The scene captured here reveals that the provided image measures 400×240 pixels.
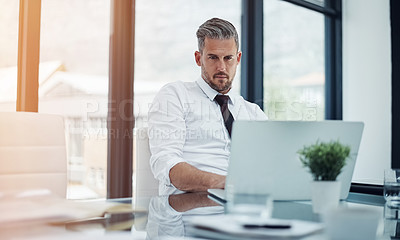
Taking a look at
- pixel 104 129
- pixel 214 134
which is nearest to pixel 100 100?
pixel 104 129

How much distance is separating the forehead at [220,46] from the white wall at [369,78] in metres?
2.46

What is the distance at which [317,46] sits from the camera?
4453mm

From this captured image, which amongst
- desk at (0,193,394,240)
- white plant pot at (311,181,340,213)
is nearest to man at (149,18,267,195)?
desk at (0,193,394,240)

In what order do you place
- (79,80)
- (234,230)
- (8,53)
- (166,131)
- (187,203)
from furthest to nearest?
(79,80)
(8,53)
(166,131)
(187,203)
(234,230)

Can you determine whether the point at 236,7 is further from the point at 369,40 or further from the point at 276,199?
the point at 276,199

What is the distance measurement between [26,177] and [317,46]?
360 cm

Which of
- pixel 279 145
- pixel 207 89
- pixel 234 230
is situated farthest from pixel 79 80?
pixel 234 230

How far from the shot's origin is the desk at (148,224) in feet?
2.61

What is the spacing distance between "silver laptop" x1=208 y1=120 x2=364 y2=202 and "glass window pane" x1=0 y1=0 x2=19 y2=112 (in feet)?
6.13

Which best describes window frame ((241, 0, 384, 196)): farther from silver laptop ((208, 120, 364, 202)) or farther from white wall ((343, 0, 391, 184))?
silver laptop ((208, 120, 364, 202))

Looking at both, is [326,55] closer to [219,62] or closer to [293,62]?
[293,62]

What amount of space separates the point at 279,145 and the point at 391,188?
450mm

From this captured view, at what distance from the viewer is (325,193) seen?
1005mm

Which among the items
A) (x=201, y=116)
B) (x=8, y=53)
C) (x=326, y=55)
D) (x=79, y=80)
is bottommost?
(x=201, y=116)
